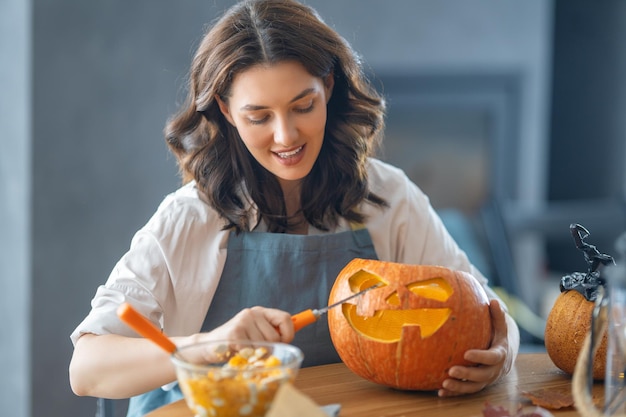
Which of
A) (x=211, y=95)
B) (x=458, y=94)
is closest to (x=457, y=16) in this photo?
(x=458, y=94)

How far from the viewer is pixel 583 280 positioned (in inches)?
44.8

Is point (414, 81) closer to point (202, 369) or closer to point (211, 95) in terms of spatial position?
point (211, 95)

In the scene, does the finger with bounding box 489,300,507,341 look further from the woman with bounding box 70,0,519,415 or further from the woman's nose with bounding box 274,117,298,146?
the woman's nose with bounding box 274,117,298,146

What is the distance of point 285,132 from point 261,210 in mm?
211

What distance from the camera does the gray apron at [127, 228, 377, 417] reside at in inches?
54.7

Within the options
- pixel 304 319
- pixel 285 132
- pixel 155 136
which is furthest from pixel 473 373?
pixel 155 136

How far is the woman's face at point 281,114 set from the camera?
131cm

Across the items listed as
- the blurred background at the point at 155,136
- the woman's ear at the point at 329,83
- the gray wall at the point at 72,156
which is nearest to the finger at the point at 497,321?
the woman's ear at the point at 329,83

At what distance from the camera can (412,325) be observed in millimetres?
1068

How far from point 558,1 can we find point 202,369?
425 centimetres

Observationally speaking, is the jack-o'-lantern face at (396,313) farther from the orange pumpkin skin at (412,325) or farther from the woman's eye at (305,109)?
the woman's eye at (305,109)

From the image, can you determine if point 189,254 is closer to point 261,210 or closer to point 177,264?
point 177,264

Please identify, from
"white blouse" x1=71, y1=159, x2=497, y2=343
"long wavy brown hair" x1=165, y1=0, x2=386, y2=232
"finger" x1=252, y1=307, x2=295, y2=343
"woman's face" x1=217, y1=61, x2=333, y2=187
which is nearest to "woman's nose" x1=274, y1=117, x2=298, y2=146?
"woman's face" x1=217, y1=61, x2=333, y2=187

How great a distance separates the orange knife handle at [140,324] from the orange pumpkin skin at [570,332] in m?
0.56
